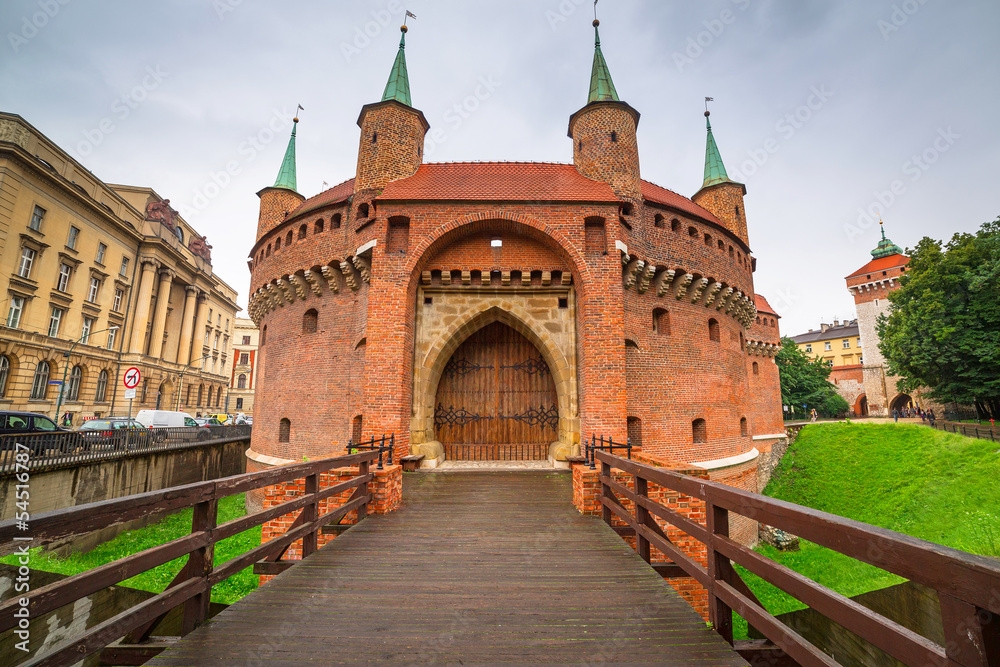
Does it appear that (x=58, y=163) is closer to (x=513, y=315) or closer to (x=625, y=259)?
(x=513, y=315)

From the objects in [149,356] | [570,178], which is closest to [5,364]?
[149,356]

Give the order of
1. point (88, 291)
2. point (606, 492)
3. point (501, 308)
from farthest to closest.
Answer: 1. point (88, 291)
2. point (501, 308)
3. point (606, 492)

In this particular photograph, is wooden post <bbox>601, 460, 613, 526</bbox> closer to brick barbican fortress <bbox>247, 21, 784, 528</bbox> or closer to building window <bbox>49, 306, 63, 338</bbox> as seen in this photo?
brick barbican fortress <bbox>247, 21, 784, 528</bbox>

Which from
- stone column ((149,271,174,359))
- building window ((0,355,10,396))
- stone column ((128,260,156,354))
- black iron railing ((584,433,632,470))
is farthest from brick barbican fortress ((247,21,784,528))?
stone column ((149,271,174,359))

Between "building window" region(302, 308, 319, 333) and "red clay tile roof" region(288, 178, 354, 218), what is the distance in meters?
3.34

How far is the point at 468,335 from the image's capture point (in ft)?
40.1

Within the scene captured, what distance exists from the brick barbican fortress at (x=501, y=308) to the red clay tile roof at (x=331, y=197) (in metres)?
0.11

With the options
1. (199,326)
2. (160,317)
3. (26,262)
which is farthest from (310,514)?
(199,326)

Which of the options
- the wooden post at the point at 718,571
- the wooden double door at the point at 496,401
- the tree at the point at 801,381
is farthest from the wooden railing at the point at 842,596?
the tree at the point at 801,381

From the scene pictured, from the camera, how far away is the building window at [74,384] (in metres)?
28.8

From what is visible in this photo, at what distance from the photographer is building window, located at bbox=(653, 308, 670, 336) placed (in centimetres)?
1415

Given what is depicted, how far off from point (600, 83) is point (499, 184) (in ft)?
19.2

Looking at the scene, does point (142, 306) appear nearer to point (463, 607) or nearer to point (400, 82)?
point (400, 82)

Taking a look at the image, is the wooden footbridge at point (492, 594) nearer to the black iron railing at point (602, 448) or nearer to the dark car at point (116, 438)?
the black iron railing at point (602, 448)
